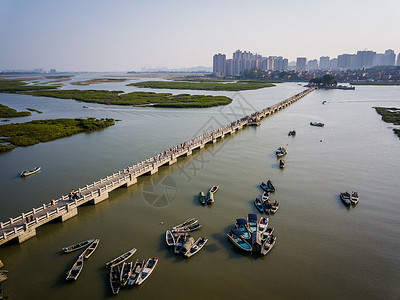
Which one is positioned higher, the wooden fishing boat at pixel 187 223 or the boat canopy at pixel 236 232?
the boat canopy at pixel 236 232

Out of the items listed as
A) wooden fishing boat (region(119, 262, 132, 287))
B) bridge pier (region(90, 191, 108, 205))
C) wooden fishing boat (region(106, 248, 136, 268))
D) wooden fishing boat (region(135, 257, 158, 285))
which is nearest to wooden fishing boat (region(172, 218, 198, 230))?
wooden fishing boat (region(135, 257, 158, 285))

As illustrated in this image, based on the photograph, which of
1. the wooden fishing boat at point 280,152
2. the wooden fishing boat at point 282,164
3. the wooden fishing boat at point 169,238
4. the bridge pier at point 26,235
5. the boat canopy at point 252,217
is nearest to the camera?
the wooden fishing boat at point 169,238

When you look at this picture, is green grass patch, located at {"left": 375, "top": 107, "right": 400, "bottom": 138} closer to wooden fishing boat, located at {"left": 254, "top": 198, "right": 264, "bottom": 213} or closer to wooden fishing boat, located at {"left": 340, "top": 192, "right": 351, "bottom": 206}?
wooden fishing boat, located at {"left": 340, "top": 192, "right": 351, "bottom": 206}

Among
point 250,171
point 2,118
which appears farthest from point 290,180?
point 2,118

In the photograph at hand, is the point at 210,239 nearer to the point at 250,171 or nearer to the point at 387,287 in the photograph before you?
the point at 387,287

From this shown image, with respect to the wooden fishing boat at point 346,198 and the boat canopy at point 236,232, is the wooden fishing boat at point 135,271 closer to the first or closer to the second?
the boat canopy at point 236,232

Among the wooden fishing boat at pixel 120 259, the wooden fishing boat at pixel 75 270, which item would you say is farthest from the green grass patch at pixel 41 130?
the wooden fishing boat at pixel 120 259
